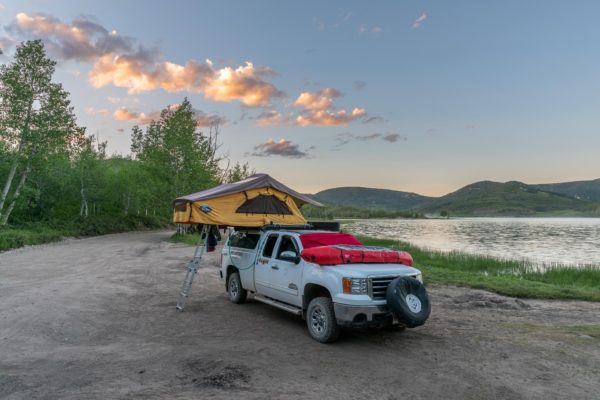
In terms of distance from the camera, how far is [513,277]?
60.5ft

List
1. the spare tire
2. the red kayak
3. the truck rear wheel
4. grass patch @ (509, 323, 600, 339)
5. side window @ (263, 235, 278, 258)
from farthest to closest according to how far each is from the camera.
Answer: the truck rear wheel, side window @ (263, 235, 278, 258), grass patch @ (509, 323, 600, 339), the red kayak, the spare tire

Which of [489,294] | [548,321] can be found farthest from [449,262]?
[548,321]

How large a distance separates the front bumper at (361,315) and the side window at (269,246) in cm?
296

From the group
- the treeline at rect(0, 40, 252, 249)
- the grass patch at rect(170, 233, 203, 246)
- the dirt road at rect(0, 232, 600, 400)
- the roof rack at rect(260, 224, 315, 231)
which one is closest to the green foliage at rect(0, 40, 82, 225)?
the treeline at rect(0, 40, 252, 249)

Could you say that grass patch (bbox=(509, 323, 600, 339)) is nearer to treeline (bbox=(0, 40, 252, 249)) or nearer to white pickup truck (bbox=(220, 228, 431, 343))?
white pickup truck (bbox=(220, 228, 431, 343))

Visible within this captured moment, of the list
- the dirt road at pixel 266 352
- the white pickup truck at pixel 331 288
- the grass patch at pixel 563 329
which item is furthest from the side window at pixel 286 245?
the grass patch at pixel 563 329

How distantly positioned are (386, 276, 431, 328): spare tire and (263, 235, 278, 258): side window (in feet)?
11.3

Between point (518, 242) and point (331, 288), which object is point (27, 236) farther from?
point (518, 242)

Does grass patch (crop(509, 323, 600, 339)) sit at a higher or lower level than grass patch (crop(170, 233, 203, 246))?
lower

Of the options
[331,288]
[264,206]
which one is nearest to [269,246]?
[264,206]

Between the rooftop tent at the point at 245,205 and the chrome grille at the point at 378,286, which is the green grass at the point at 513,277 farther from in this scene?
the chrome grille at the point at 378,286

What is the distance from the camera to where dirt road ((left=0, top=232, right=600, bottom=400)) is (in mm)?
5574

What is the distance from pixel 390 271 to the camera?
7.68m

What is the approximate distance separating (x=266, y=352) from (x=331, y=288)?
161cm
